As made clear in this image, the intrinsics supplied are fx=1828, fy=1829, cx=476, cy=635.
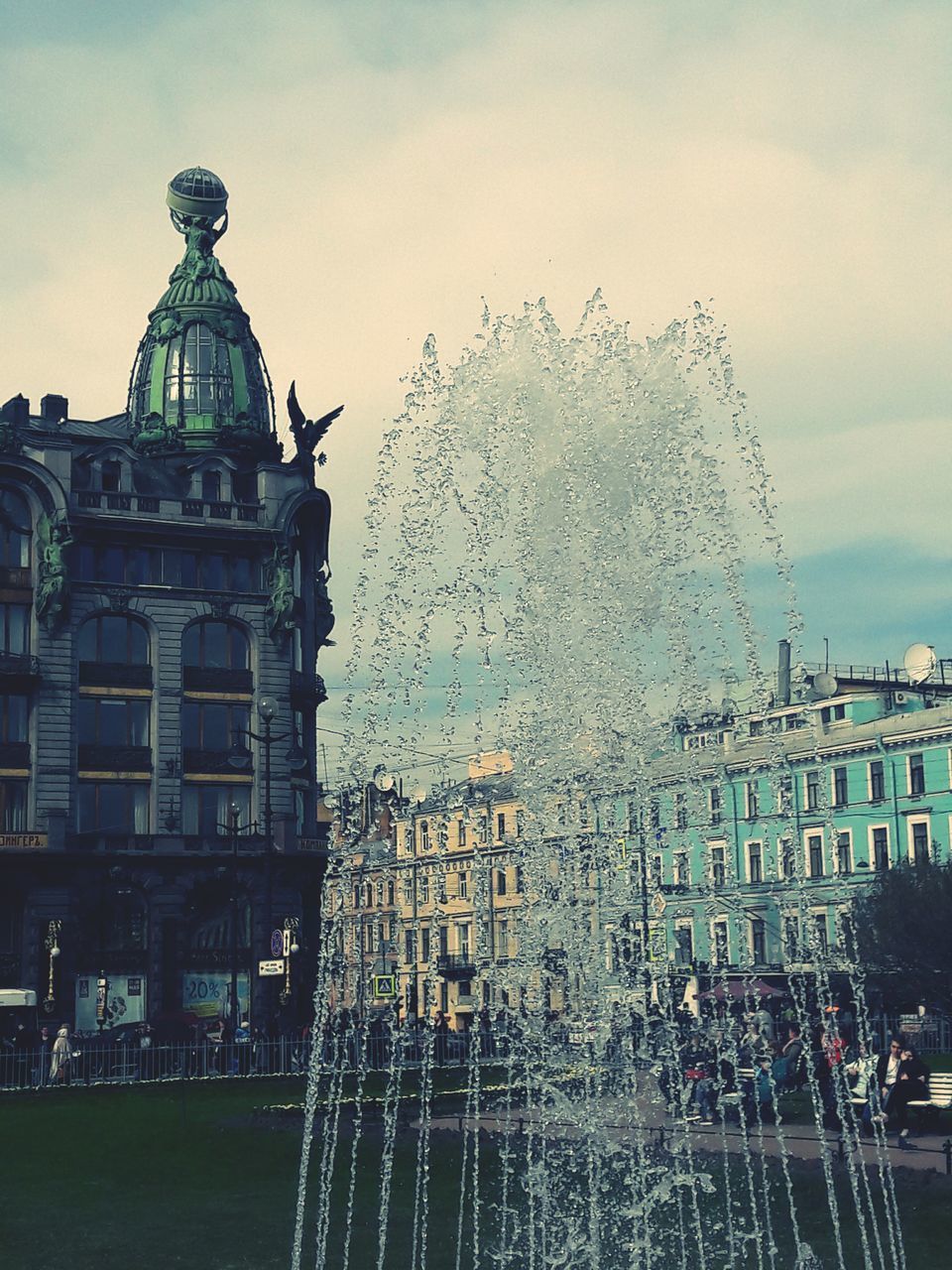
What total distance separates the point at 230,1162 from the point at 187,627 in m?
42.9

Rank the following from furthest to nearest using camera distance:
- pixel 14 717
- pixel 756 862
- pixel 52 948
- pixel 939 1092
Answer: pixel 756 862 → pixel 14 717 → pixel 52 948 → pixel 939 1092

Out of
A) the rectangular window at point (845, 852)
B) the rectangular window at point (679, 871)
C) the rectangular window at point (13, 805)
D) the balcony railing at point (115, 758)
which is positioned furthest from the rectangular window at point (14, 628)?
the rectangular window at point (845, 852)

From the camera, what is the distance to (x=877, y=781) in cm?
6975

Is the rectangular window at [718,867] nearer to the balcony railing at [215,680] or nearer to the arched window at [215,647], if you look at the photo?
the balcony railing at [215,680]

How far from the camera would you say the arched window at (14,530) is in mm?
63000

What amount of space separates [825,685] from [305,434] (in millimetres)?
22411

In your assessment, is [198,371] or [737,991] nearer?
[737,991]

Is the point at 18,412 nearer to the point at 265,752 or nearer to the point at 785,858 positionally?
the point at 265,752

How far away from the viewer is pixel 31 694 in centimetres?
6244

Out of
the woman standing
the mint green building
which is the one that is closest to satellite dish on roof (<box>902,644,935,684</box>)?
the mint green building

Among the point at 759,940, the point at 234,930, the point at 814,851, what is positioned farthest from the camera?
the point at 759,940

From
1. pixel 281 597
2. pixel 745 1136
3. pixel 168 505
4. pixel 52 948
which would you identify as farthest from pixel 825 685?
pixel 745 1136

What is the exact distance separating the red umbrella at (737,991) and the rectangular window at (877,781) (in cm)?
827

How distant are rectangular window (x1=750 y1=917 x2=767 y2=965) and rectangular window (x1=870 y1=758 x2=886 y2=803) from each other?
23.5 ft
